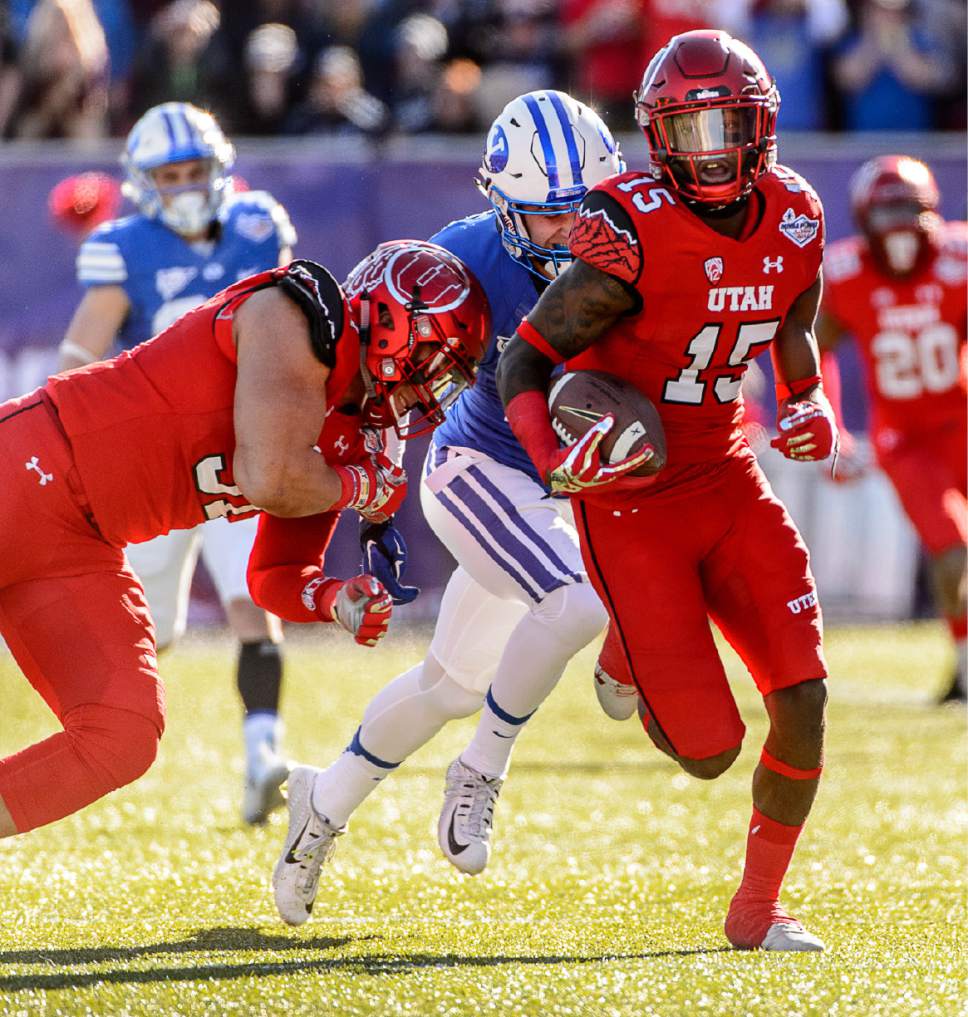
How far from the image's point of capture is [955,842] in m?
5.25

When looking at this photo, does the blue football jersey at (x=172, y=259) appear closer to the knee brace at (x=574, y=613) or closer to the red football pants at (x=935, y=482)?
the knee brace at (x=574, y=613)

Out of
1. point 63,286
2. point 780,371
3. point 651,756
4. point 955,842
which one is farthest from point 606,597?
point 63,286

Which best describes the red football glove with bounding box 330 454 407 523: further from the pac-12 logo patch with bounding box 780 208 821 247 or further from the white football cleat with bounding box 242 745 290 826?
the white football cleat with bounding box 242 745 290 826

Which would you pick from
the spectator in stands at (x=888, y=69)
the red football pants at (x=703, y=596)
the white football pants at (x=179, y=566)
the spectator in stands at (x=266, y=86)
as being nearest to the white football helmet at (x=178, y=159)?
the white football pants at (x=179, y=566)

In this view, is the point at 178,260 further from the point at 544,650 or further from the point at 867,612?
the point at 867,612

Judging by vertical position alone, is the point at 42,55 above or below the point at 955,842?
above

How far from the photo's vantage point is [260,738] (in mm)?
5547

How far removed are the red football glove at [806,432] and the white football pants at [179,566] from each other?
218 centimetres

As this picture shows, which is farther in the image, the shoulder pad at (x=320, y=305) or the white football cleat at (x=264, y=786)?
the white football cleat at (x=264, y=786)

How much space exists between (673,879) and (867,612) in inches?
197

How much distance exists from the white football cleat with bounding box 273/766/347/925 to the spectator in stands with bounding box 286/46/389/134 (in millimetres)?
5894

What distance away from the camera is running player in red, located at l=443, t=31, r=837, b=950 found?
382 cm

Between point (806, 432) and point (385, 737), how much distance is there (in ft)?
3.94

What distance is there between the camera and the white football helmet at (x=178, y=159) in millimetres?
5855
